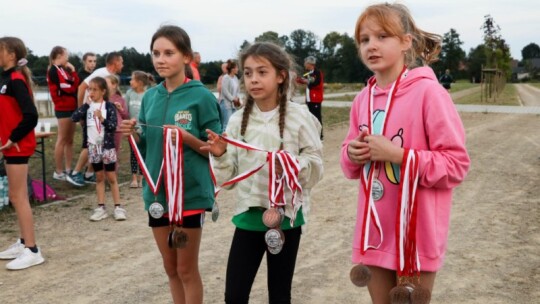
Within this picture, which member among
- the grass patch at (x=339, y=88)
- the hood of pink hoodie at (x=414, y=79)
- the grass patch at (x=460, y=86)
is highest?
the hood of pink hoodie at (x=414, y=79)

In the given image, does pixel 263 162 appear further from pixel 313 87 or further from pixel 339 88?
pixel 339 88

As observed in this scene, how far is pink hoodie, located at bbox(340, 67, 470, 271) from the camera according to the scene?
82.4 inches

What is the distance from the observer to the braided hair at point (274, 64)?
285cm

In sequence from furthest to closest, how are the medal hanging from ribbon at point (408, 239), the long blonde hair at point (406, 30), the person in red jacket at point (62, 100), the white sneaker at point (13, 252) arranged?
1. the person in red jacket at point (62, 100)
2. the white sneaker at point (13, 252)
3. the long blonde hair at point (406, 30)
4. the medal hanging from ribbon at point (408, 239)

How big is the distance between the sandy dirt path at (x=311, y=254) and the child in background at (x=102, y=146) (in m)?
0.18

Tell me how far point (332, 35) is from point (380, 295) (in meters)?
87.4

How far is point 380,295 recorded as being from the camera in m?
2.33

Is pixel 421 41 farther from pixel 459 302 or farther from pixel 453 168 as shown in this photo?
pixel 459 302

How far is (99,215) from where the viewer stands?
6465 millimetres

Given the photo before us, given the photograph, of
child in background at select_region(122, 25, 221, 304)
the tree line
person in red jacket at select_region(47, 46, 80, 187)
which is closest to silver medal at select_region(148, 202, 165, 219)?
child in background at select_region(122, 25, 221, 304)

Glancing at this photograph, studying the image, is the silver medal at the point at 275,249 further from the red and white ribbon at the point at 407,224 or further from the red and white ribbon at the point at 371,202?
the red and white ribbon at the point at 407,224

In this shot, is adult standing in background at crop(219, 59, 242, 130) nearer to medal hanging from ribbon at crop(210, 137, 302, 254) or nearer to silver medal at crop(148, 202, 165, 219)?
silver medal at crop(148, 202, 165, 219)

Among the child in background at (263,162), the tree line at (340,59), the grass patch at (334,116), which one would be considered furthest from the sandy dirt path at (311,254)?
the tree line at (340,59)

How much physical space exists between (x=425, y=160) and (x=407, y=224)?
0.26 m
